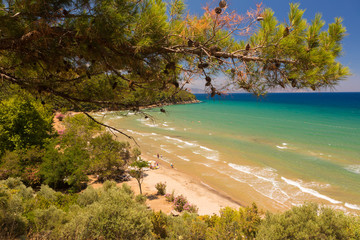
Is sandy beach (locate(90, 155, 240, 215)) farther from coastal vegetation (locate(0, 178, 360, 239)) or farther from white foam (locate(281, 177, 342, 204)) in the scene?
white foam (locate(281, 177, 342, 204))

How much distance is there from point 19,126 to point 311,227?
19.6 meters

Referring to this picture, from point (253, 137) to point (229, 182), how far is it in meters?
18.2

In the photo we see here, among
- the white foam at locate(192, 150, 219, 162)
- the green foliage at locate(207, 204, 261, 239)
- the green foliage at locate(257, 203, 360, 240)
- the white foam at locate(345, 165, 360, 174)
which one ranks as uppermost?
the green foliage at locate(257, 203, 360, 240)

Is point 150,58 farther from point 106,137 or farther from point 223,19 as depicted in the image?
point 106,137

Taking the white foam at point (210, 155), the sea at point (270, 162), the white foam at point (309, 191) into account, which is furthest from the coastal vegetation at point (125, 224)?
the white foam at point (210, 155)

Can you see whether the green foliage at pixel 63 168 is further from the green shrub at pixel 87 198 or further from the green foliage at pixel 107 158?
the green shrub at pixel 87 198

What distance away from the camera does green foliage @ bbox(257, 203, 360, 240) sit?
568cm

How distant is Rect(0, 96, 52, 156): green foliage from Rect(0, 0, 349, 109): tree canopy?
587 inches

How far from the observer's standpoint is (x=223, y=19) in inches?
85.4

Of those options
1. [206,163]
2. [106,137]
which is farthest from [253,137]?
[106,137]

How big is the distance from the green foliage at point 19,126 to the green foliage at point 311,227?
17.0 m

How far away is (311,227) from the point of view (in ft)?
18.8

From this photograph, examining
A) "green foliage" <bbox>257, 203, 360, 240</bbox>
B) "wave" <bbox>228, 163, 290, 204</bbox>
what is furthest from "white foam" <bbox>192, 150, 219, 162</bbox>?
"green foliage" <bbox>257, 203, 360, 240</bbox>

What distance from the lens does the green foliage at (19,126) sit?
1435 centimetres
